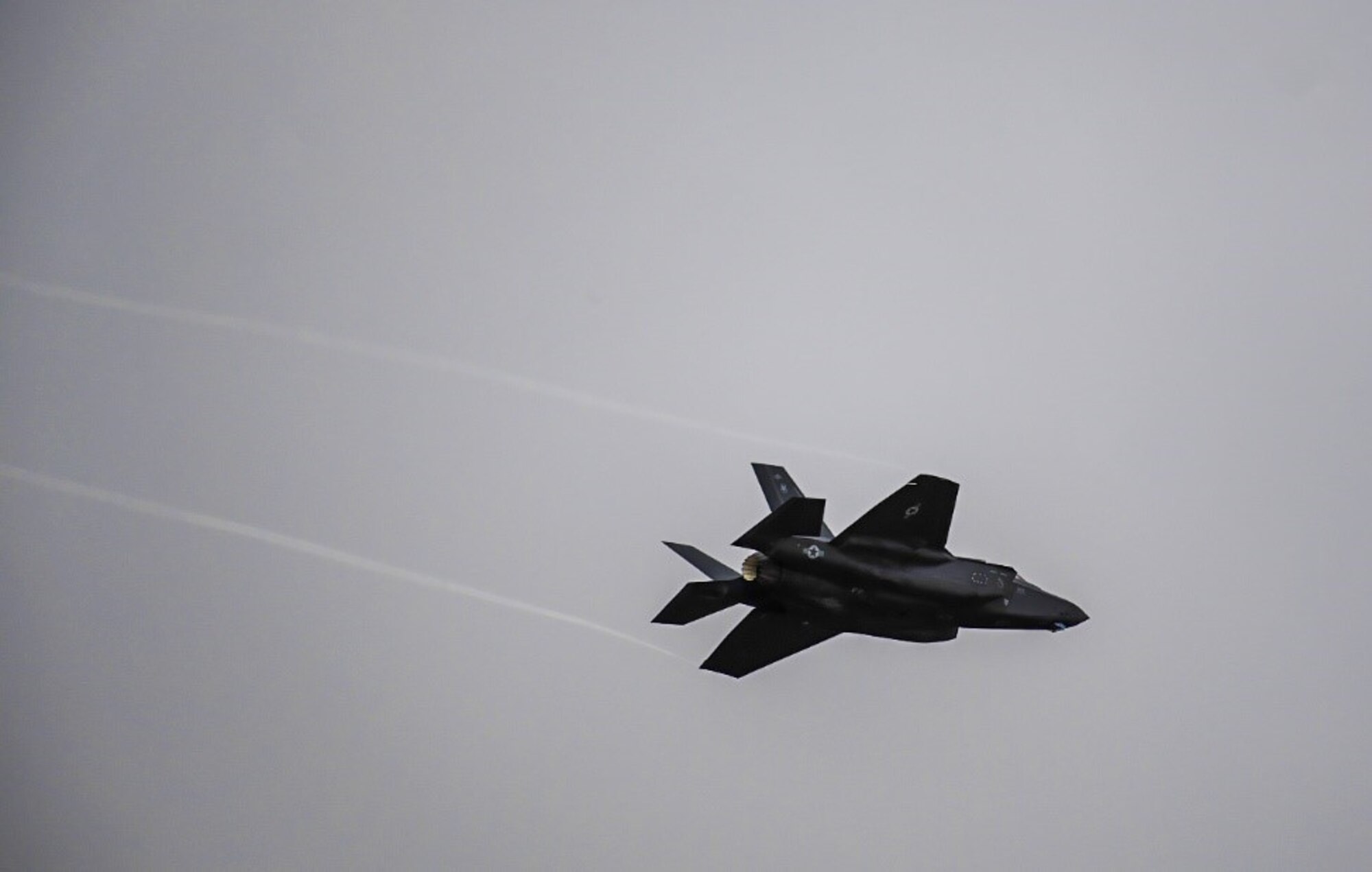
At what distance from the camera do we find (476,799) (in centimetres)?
2639

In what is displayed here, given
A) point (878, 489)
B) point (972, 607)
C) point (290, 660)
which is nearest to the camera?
point (972, 607)

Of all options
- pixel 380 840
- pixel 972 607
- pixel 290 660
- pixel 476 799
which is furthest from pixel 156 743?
pixel 972 607

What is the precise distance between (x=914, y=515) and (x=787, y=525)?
2.01 metres

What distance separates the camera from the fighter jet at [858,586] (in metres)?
17.2

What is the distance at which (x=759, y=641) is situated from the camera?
61.8ft

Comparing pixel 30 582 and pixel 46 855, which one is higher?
pixel 30 582

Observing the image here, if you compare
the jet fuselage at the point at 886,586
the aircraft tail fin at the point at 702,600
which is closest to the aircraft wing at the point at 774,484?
the jet fuselage at the point at 886,586

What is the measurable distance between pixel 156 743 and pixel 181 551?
4.72 metres

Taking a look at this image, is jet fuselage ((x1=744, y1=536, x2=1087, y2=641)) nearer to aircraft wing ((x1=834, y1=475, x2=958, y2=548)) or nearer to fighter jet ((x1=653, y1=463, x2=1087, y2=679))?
fighter jet ((x1=653, y1=463, x2=1087, y2=679))

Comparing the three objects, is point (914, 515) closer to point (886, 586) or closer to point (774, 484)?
point (886, 586)

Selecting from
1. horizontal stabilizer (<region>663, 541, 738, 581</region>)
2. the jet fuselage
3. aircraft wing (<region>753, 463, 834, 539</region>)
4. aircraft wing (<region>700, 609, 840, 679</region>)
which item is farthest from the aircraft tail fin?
aircraft wing (<region>753, 463, 834, 539</region>)

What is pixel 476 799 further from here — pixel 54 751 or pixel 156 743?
pixel 54 751

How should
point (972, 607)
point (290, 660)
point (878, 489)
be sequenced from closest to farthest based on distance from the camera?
point (972, 607)
point (878, 489)
point (290, 660)

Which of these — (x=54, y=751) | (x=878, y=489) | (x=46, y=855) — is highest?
(x=878, y=489)
